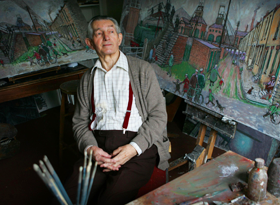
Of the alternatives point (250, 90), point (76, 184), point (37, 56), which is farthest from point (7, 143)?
point (250, 90)

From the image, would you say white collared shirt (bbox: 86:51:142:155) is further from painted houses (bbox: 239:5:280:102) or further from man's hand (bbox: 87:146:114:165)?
painted houses (bbox: 239:5:280:102)

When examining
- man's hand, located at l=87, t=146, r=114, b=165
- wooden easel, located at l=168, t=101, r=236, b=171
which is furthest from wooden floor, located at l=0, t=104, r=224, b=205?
man's hand, located at l=87, t=146, r=114, b=165

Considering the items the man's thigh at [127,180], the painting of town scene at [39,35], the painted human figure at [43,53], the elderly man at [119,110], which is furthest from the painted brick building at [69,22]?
the man's thigh at [127,180]

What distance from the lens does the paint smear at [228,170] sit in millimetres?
1265

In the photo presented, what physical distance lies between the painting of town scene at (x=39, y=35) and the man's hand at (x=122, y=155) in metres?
1.72

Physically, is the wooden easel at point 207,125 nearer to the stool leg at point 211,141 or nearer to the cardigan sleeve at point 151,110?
the stool leg at point 211,141

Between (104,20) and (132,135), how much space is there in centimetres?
85

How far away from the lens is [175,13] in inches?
80.9

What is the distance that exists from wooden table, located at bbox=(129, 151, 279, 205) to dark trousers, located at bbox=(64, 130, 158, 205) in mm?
274

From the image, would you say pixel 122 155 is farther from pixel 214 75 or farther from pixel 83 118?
pixel 214 75

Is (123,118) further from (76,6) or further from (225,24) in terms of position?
(76,6)

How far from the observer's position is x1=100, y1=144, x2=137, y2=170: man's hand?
1.42m

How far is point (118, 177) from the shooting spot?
4.50 feet

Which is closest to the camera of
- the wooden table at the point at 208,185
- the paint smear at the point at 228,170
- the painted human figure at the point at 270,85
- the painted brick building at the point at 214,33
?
the wooden table at the point at 208,185
